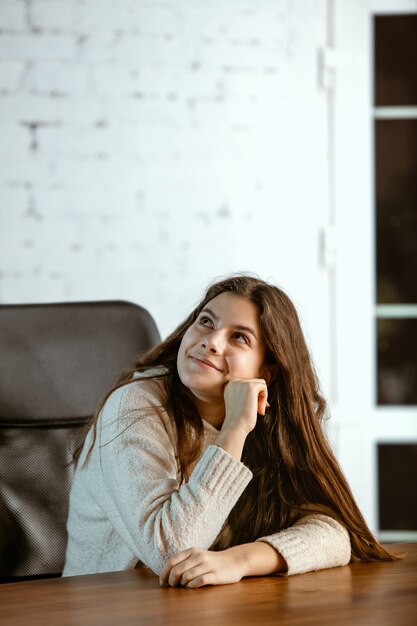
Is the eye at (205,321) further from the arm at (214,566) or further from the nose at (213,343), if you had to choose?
the arm at (214,566)

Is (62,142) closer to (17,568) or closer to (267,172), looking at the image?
(267,172)

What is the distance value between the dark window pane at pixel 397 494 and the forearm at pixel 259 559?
189 cm

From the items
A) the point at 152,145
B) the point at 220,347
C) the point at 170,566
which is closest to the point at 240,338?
the point at 220,347

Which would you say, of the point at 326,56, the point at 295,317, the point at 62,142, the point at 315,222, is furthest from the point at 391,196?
the point at 295,317

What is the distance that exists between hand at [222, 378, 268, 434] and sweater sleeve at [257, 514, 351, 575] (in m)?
0.16

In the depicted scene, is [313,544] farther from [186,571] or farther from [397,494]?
[397,494]

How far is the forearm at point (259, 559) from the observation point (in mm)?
1197

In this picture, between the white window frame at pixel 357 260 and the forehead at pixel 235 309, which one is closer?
the forehead at pixel 235 309

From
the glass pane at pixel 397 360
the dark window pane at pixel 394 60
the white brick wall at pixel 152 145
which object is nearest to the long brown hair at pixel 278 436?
the white brick wall at pixel 152 145

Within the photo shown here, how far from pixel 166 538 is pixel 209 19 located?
6.94 feet

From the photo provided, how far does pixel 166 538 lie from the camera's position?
4.15 ft

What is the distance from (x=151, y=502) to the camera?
1.31 m

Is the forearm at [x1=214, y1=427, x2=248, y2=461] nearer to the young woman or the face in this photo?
the young woman

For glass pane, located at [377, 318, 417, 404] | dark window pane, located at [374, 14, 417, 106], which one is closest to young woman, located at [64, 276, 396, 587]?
glass pane, located at [377, 318, 417, 404]
